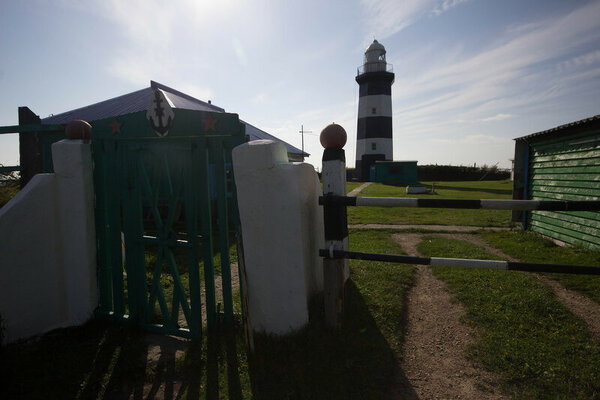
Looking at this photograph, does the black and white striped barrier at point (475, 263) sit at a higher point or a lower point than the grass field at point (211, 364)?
higher

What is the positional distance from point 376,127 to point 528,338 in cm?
2828

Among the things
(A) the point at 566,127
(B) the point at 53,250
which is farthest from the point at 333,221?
(A) the point at 566,127

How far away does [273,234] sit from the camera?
2.75 metres

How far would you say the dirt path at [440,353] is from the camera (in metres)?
2.26

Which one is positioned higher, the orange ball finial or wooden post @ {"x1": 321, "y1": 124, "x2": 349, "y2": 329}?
the orange ball finial

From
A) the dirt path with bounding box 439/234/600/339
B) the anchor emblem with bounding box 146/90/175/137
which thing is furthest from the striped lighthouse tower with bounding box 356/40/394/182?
the anchor emblem with bounding box 146/90/175/137

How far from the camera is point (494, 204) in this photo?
2.29 m

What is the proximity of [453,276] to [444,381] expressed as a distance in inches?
103

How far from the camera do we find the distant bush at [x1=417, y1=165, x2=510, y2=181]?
123 ft

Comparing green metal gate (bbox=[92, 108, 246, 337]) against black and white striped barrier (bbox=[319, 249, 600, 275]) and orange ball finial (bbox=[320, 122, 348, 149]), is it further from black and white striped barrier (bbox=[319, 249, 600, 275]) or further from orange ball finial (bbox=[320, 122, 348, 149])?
black and white striped barrier (bbox=[319, 249, 600, 275])

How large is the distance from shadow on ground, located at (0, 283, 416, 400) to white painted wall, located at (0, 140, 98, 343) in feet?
0.93

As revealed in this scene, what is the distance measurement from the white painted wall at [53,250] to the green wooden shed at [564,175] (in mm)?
8469

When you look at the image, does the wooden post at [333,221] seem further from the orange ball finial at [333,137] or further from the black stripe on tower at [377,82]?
the black stripe on tower at [377,82]

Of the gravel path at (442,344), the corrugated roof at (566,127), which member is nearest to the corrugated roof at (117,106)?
the corrugated roof at (566,127)
